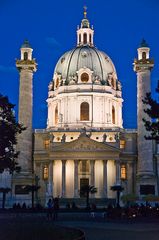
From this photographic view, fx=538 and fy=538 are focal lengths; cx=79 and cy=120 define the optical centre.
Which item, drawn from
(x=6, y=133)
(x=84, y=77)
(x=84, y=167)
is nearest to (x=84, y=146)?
(x=84, y=167)

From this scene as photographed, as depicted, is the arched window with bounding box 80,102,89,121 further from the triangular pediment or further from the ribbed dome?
the triangular pediment

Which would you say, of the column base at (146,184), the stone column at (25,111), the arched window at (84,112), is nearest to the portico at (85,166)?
the stone column at (25,111)

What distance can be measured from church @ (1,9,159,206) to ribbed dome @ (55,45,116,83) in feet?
2.11

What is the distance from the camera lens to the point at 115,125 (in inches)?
4446

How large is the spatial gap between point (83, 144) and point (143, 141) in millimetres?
11172

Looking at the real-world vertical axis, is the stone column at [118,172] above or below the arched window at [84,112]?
below

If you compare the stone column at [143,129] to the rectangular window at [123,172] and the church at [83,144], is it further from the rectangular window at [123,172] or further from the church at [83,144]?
the rectangular window at [123,172]

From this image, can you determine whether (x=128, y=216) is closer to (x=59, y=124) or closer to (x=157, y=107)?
(x=157, y=107)

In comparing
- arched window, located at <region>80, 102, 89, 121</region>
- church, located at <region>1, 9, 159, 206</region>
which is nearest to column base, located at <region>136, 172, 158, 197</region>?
church, located at <region>1, 9, 159, 206</region>

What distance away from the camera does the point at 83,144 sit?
10038 cm

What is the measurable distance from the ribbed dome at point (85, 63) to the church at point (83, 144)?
2.11 ft

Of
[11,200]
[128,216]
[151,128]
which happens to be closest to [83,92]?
[11,200]

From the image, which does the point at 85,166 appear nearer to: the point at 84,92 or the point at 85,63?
the point at 84,92

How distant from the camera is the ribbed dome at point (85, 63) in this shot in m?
117
